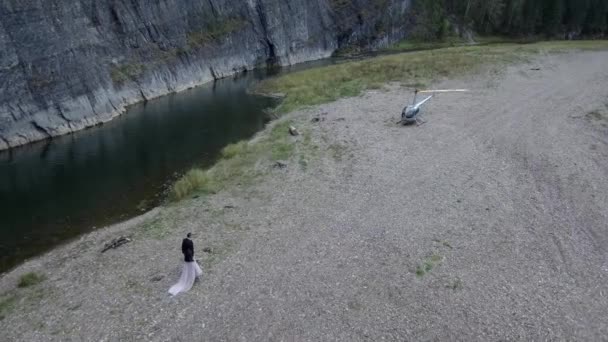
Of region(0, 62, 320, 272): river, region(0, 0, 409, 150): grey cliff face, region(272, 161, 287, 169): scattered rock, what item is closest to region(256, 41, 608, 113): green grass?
region(0, 62, 320, 272): river

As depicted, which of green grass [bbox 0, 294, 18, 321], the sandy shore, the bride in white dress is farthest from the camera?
the bride in white dress

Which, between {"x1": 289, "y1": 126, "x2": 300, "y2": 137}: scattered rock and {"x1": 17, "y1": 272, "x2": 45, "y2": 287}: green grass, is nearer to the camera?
{"x1": 17, "y1": 272, "x2": 45, "y2": 287}: green grass

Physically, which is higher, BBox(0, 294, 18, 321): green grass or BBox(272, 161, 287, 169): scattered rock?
BBox(0, 294, 18, 321): green grass

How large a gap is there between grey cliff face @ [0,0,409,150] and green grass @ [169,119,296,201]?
22.2 metres

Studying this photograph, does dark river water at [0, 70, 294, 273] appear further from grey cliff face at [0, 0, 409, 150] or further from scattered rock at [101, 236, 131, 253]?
scattered rock at [101, 236, 131, 253]

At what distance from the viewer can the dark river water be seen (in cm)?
2809

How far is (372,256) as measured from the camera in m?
20.7

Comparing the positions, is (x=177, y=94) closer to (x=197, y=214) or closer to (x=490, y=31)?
(x=197, y=214)

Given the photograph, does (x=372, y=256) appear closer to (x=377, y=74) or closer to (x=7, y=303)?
(x=7, y=303)

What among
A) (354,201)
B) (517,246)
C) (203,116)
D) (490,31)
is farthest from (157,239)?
(490,31)

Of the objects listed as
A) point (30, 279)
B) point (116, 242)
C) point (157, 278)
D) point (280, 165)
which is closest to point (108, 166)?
point (280, 165)

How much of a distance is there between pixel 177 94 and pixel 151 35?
958cm

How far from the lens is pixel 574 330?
15.6m

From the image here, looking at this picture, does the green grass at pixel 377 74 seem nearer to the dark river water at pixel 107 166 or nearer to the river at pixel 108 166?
the river at pixel 108 166
